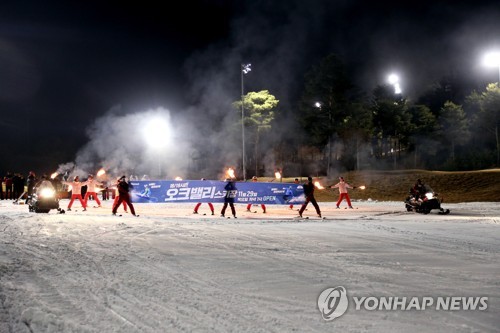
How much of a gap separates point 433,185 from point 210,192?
785 inches

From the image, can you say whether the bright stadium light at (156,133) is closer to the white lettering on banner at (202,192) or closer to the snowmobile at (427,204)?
the white lettering on banner at (202,192)

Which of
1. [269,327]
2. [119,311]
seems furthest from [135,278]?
[269,327]

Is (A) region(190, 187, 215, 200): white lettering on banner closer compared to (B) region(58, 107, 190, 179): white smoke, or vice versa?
(A) region(190, 187, 215, 200): white lettering on banner

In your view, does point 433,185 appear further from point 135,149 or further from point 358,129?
point 135,149

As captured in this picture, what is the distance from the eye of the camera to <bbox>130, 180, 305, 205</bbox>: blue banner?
23.5 meters

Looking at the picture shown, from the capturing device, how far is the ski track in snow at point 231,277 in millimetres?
5102

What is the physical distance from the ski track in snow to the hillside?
19513mm

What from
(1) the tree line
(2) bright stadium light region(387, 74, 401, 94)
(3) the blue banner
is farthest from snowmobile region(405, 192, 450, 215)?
(2) bright stadium light region(387, 74, 401, 94)

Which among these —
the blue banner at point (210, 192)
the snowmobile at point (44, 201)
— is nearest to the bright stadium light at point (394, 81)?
the blue banner at point (210, 192)

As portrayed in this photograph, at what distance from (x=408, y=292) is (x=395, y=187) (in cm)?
3140

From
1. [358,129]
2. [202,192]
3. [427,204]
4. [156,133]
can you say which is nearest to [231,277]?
[427,204]

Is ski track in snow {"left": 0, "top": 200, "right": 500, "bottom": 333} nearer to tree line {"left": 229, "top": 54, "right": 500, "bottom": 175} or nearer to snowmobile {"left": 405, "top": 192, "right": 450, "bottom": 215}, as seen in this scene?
snowmobile {"left": 405, "top": 192, "right": 450, "bottom": 215}

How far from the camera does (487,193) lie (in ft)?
100

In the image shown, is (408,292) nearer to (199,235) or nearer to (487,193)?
(199,235)
